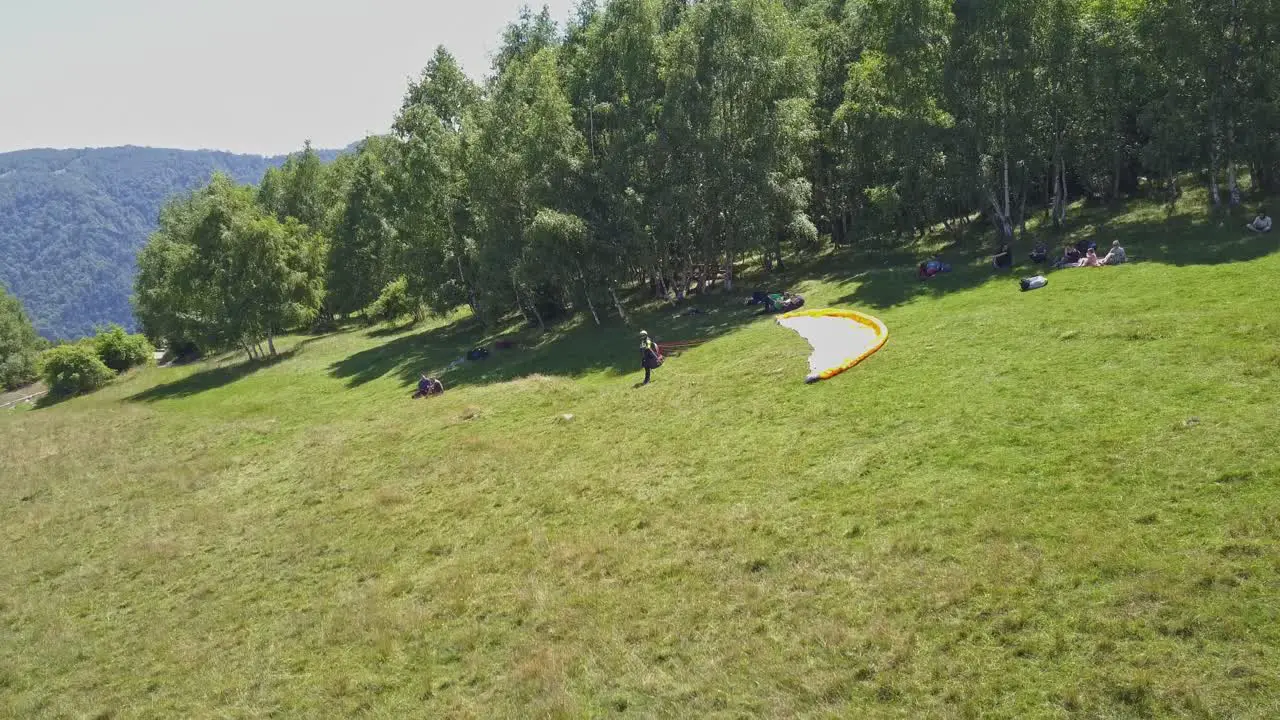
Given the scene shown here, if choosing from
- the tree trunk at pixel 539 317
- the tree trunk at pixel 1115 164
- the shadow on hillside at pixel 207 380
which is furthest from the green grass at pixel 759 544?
the shadow on hillside at pixel 207 380

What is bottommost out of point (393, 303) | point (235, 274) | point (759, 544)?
point (759, 544)

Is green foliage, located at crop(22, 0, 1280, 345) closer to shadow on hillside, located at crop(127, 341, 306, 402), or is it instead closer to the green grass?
shadow on hillside, located at crop(127, 341, 306, 402)

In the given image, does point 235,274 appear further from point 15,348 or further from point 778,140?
point 15,348

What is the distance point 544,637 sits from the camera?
14328 millimetres

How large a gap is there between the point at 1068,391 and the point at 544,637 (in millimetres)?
14893

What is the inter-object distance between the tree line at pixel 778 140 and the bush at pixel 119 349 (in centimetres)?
2105

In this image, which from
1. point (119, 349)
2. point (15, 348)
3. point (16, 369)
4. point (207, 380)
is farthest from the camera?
point (15, 348)

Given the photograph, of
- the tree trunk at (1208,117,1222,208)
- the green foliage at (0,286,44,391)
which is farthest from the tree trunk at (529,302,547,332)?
the green foliage at (0,286,44,391)

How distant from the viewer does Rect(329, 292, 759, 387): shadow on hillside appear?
40.4 metres

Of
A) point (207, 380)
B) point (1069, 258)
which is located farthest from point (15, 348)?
point (1069, 258)

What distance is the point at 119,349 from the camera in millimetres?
77625

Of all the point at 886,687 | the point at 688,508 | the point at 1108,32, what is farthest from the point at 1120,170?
the point at 886,687

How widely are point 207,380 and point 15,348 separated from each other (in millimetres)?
49892

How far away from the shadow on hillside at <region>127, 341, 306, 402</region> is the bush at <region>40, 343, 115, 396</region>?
12.6 metres
